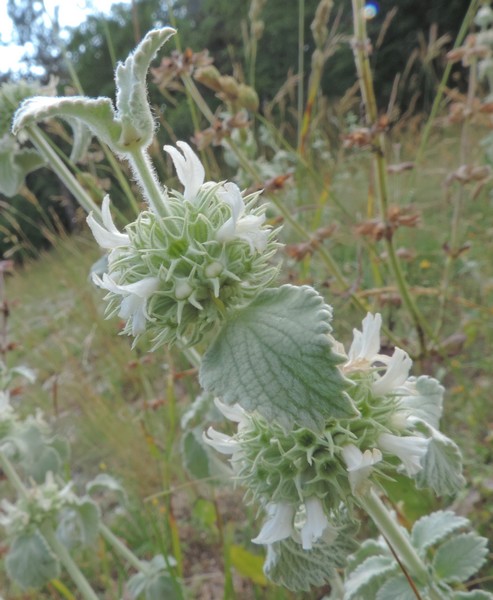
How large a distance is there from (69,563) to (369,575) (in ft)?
2.97

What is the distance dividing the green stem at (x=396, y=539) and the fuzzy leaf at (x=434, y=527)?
0.04 meters

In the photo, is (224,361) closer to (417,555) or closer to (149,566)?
(417,555)

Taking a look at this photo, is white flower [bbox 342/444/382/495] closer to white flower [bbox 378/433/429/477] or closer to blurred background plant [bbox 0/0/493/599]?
white flower [bbox 378/433/429/477]

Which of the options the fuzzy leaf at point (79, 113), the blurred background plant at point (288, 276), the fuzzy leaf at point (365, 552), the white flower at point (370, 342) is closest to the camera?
the fuzzy leaf at point (79, 113)

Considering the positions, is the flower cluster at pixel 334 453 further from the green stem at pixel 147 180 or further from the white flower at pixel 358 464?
the green stem at pixel 147 180

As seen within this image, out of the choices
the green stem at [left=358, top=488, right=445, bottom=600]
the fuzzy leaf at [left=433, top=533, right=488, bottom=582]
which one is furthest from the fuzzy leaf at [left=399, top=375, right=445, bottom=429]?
the fuzzy leaf at [left=433, top=533, right=488, bottom=582]

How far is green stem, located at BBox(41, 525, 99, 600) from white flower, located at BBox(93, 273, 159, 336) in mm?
1098

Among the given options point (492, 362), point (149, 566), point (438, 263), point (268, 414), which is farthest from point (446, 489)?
point (438, 263)

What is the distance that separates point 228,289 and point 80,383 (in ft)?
6.75

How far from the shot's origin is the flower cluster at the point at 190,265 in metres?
0.59

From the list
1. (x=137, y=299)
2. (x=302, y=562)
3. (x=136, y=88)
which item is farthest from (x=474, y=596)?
(x=136, y=88)

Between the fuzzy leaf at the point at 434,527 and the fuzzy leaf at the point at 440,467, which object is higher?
the fuzzy leaf at the point at 440,467

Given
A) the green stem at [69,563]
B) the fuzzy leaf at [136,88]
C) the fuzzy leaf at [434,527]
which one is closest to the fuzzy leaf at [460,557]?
the fuzzy leaf at [434,527]

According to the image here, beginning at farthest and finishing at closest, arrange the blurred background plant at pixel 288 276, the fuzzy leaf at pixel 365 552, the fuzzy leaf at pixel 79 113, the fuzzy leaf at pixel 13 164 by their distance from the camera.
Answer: the blurred background plant at pixel 288 276 < the fuzzy leaf at pixel 13 164 < the fuzzy leaf at pixel 365 552 < the fuzzy leaf at pixel 79 113
